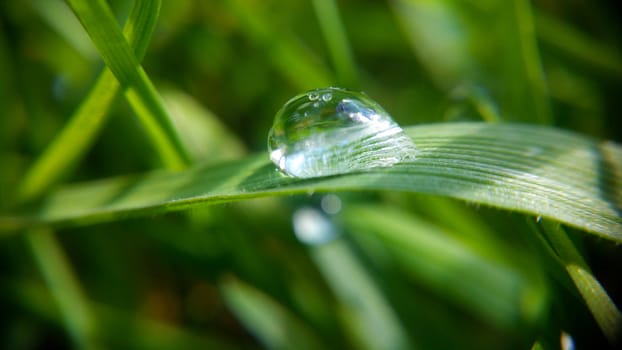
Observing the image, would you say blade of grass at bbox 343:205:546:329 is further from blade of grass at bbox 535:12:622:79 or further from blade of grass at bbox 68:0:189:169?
blade of grass at bbox 535:12:622:79

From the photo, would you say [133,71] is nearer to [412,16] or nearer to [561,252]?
[561,252]

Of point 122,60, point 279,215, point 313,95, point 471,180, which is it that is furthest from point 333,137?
point 279,215

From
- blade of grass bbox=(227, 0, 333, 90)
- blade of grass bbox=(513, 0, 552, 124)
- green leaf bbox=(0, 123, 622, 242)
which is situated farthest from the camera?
blade of grass bbox=(227, 0, 333, 90)

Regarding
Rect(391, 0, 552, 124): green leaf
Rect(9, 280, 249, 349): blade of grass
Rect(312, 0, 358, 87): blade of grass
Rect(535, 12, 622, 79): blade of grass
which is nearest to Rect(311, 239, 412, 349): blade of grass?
Rect(9, 280, 249, 349): blade of grass

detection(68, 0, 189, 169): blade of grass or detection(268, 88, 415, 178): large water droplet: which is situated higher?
detection(68, 0, 189, 169): blade of grass

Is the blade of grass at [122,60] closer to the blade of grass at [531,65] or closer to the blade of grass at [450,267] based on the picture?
the blade of grass at [450,267]

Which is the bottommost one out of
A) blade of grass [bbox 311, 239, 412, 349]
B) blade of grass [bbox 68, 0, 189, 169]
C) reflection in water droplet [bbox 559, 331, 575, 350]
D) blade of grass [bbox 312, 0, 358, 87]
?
reflection in water droplet [bbox 559, 331, 575, 350]

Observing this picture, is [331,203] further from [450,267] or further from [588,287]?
[588,287]
